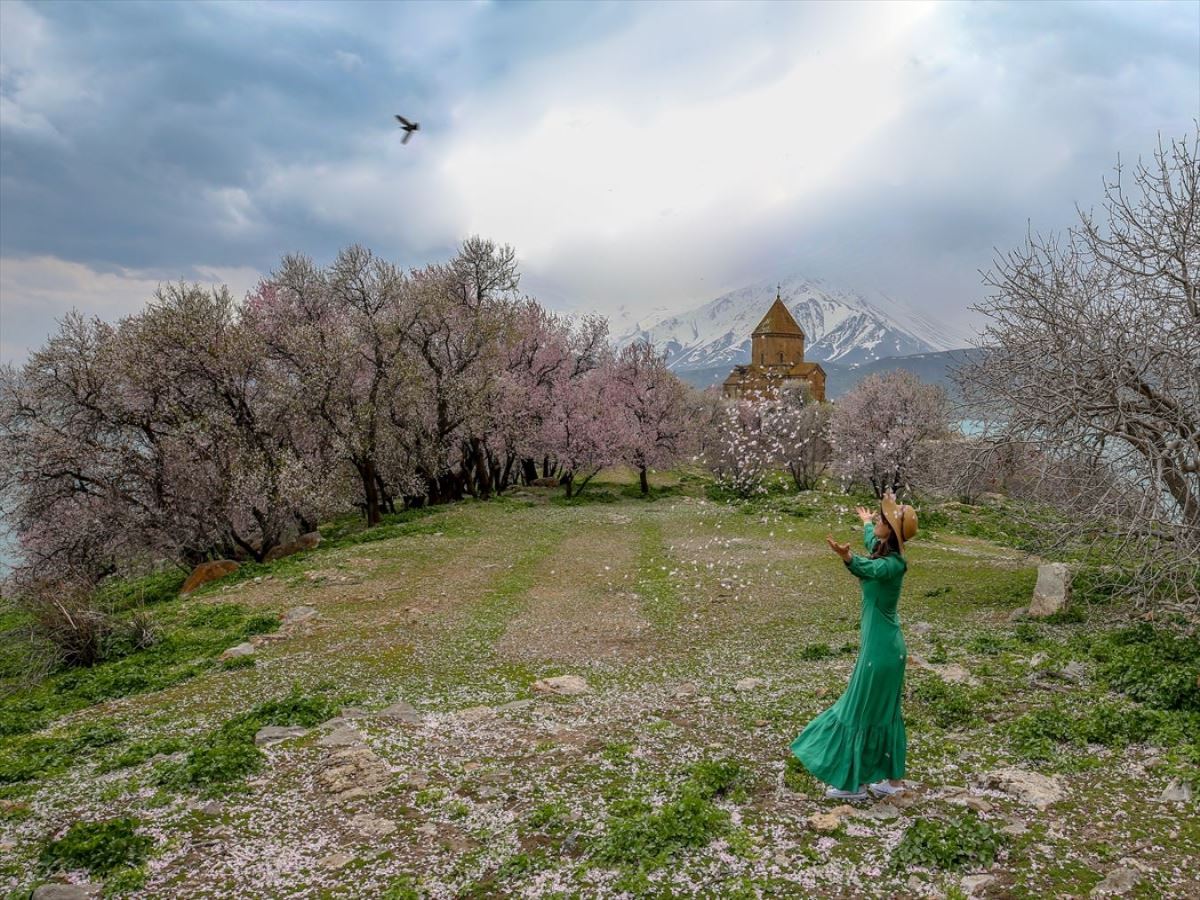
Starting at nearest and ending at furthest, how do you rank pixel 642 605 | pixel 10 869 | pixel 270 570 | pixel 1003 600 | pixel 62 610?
pixel 10 869 → pixel 62 610 → pixel 1003 600 → pixel 642 605 → pixel 270 570

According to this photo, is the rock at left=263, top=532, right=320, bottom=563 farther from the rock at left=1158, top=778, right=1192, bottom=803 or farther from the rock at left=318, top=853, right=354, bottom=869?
the rock at left=1158, top=778, right=1192, bottom=803

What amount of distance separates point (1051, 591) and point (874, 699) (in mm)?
11212

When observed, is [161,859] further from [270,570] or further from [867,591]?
[270,570]

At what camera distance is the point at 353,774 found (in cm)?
927

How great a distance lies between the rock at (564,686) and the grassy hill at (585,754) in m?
0.20

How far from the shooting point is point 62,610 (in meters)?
16.5

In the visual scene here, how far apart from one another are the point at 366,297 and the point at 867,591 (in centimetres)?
3682

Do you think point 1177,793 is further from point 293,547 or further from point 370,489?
point 370,489

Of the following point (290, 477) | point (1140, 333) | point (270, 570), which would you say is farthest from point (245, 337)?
point (1140, 333)

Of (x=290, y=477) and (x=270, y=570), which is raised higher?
(x=290, y=477)

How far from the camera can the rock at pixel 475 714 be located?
11492 mm

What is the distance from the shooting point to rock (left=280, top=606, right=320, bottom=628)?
18672 millimetres

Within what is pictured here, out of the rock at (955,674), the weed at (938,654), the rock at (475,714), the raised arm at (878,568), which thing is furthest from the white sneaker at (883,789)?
the rock at (475,714)

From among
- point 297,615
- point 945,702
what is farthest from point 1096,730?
point 297,615
